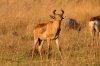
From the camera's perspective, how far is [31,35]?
643 inches

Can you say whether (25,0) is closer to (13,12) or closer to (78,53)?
(13,12)

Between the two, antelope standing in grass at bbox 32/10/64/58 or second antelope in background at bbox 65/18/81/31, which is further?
second antelope in background at bbox 65/18/81/31

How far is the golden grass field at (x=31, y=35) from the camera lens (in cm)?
1126

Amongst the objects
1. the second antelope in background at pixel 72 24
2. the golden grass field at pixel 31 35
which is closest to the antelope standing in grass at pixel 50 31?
the golden grass field at pixel 31 35

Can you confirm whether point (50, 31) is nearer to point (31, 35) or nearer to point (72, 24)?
point (31, 35)

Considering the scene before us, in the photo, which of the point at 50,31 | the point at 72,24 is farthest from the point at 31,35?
the point at 50,31

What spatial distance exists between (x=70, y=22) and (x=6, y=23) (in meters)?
3.22

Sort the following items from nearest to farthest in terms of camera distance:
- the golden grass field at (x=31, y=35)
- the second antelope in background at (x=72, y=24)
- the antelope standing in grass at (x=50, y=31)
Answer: the golden grass field at (x=31, y=35)
the antelope standing in grass at (x=50, y=31)
the second antelope in background at (x=72, y=24)

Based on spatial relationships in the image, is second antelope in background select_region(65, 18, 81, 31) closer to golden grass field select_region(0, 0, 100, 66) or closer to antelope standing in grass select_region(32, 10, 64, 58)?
golden grass field select_region(0, 0, 100, 66)

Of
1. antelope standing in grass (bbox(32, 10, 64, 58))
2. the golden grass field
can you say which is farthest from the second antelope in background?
antelope standing in grass (bbox(32, 10, 64, 58))

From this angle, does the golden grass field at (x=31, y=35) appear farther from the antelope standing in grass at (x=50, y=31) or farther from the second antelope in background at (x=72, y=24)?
the antelope standing in grass at (x=50, y=31)

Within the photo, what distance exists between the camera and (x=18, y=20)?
1970 centimetres

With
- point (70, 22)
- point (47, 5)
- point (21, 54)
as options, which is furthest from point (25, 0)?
point (21, 54)

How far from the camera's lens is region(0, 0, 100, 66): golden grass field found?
11.3 m
